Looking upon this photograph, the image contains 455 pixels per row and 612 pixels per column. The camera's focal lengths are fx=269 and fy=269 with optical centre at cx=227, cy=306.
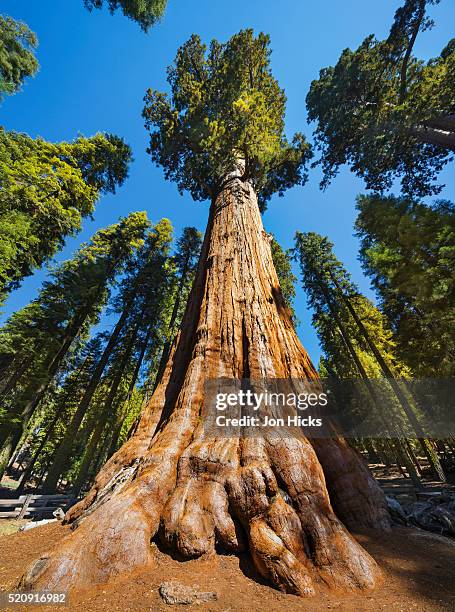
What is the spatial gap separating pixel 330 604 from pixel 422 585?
91 centimetres

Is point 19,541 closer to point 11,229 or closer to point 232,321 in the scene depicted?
point 232,321

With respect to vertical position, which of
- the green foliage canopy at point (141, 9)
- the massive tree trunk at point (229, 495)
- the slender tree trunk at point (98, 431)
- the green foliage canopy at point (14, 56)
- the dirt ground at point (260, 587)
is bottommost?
the dirt ground at point (260, 587)

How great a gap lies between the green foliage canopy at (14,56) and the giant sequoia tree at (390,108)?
43.2 feet

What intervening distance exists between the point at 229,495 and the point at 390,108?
53.0ft

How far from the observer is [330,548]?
2594 millimetres

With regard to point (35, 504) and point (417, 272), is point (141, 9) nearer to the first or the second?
point (417, 272)

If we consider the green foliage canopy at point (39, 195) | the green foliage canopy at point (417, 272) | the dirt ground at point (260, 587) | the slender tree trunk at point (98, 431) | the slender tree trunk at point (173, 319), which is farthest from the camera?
the slender tree trunk at point (173, 319)

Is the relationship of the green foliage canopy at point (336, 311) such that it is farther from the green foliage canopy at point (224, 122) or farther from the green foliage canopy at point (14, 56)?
the green foliage canopy at point (14, 56)

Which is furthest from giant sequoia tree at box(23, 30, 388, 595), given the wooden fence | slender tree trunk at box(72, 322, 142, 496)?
slender tree trunk at box(72, 322, 142, 496)

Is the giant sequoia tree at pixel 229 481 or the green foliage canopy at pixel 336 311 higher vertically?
the green foliage canopy at pixel 336 311

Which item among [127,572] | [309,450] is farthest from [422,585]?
[127,572]

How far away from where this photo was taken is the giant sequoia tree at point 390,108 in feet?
33.6

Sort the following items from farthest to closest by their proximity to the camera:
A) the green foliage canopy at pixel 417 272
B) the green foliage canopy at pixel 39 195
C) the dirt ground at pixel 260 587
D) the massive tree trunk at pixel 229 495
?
the green foliage canopy at pixel 417 272 < the green foliage canopy at pixel 39 195 < the massive tree trunk at pixel 229 495 < the dirt ground at pixel 260 587

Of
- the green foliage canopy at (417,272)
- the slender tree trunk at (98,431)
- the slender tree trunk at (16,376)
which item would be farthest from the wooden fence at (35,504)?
the green foliage canopy at (417,272)
